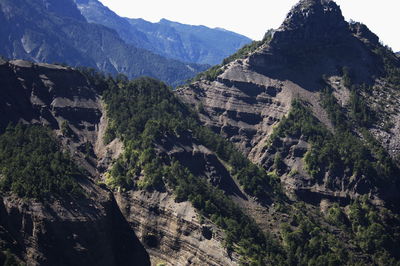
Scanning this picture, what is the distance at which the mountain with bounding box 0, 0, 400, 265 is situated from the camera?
437 ft

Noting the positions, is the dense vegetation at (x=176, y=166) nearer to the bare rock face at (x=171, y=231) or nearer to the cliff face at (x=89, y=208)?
the bare rock face at (x=171, y=231)

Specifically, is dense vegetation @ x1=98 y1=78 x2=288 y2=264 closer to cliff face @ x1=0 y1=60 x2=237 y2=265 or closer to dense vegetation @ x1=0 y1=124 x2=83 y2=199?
Answer: cliff face @ x1=0 y1=60 x2=237 y2=265

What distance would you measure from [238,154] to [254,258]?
169ft

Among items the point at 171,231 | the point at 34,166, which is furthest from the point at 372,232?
the point at 34,166

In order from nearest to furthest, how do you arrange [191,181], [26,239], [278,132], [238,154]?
[26,239] < [191,181] < [238,154] < [278,132]

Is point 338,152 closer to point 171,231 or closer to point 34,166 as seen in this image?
point 171,231

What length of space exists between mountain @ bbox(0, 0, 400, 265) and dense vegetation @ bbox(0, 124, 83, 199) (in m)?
0.36

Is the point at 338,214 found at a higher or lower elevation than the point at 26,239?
higher

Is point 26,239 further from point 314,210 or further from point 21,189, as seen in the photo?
point 314,210

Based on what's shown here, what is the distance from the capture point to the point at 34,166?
5581 inches

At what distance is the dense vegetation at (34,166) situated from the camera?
13350 centimetres

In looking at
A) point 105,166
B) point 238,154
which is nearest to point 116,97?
point 105,166

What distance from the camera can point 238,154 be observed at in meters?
180

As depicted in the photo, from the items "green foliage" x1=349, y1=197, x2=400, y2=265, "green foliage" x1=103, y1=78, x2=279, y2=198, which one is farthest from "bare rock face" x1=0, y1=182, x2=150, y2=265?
"green foliage" x1=349, y1=197, x2=400, y2=265
